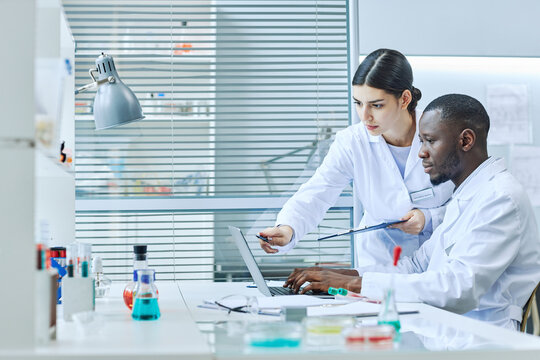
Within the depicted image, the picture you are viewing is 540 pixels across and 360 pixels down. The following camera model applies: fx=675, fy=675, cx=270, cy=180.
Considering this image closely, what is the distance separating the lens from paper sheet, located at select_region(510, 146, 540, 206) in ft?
11.1

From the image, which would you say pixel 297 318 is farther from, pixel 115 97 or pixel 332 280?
pixel 115 97

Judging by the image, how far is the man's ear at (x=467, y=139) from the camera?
224 cm

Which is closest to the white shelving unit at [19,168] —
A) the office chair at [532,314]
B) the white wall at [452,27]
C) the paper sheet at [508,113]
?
the office chair at [532,314]

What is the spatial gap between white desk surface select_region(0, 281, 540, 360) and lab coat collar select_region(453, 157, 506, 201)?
579 millimetres

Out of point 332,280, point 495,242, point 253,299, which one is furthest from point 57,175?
point 495,242

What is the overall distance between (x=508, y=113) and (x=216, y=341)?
2615mm

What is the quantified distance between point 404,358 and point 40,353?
2.00ft

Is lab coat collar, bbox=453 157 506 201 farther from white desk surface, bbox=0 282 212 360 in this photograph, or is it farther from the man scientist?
white desk surface, bbox=0 282 212 360

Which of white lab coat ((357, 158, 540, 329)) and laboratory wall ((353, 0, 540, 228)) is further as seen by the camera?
laboratory wall ((353, 0, 540, 228))

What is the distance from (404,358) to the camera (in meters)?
1.16

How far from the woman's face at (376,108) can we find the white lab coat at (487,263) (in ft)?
2.12

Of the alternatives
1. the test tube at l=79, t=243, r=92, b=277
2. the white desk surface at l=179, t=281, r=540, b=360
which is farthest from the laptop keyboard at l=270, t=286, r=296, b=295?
the test tube at l=79, t=243, r=92, b=277

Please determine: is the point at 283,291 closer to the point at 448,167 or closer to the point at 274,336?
the point at 448,167

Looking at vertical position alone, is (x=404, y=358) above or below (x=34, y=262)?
below
